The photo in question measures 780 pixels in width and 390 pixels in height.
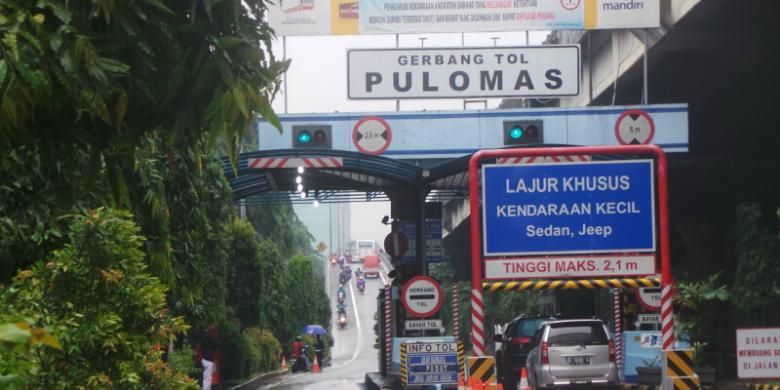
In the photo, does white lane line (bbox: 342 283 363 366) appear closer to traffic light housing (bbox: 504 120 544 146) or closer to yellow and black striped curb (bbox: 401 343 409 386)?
traffic light housing (bbox: 504 120 544 146)

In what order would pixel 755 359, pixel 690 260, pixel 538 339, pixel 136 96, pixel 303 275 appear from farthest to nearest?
pixel 303 275 → pixel 690 260 → pixel 538 339 → pixel 755 359 → pixel 136 96

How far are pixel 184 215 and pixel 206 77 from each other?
13026mm

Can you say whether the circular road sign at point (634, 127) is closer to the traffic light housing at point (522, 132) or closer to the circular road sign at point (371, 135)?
the traffic light housing at point (522, 132)

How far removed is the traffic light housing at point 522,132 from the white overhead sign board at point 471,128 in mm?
577

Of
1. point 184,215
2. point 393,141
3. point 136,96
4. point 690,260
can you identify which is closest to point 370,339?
point 690,260

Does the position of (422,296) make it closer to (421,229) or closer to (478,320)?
(421,229)

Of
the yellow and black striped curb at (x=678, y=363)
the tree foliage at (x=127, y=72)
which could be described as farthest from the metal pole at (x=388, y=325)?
the tree foliage at (x=127, y=72)

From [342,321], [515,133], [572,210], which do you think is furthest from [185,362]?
[342,321]

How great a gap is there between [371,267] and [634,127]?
115m

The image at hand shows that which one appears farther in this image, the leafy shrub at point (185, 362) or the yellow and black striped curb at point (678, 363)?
the leafy shrub at point (185, 362)

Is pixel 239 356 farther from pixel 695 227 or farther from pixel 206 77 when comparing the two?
pixel 206 77

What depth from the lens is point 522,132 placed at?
86.5 feet

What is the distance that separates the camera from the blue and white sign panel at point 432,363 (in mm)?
21484

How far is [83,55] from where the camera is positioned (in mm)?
5957
